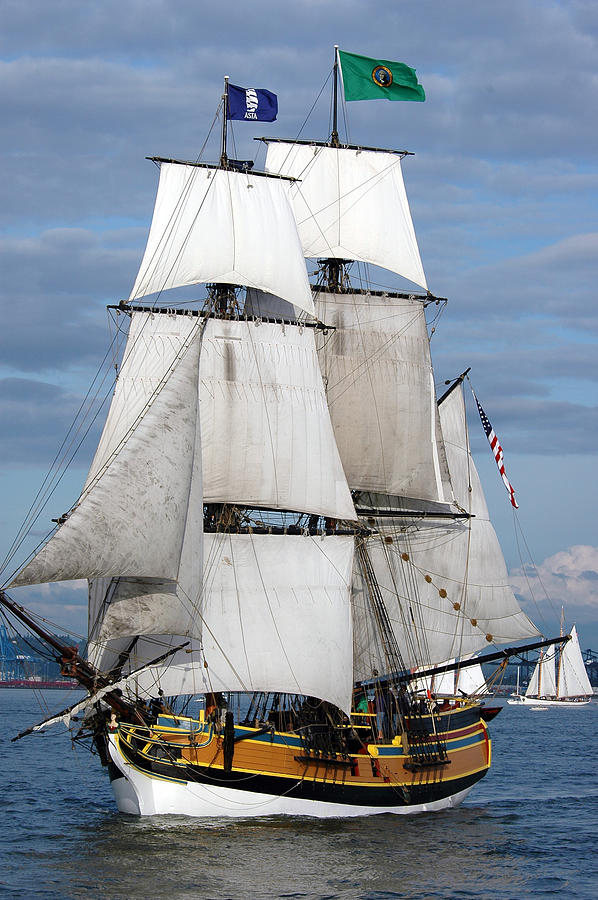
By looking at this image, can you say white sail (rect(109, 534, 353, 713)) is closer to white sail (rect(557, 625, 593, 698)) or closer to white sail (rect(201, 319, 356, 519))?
white sail (rect(201, 319, 356, 519))

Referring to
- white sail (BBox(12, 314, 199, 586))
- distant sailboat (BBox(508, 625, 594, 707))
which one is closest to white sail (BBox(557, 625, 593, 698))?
distant sailboat (BBox(508, 625, 594, 707))

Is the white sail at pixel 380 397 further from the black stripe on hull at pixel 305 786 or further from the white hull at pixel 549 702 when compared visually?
the white hull at pixel 549 702

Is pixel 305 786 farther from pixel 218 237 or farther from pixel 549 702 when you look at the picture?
pixel 549 702

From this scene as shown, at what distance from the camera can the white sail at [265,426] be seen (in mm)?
47406

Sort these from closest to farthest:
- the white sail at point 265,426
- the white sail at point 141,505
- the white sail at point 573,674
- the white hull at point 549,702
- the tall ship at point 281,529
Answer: the white sail at point 141,505 < the tall ship at point 281,529 < the white sail at point 265,426 < the white sail at point 573,674 < the white hull at point 549,702

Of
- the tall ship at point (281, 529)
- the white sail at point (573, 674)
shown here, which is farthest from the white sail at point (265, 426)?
the white sail at point (573, 674)

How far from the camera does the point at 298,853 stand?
38250 mm

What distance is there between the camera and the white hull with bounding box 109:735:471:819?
42.1 metres

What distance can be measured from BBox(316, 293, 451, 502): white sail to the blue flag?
965 centimetres

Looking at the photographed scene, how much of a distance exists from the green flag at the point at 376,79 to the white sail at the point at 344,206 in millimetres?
3555

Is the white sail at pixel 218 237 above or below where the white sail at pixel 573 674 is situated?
above

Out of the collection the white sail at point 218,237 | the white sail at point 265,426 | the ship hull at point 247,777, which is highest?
the white sail at point 218,237

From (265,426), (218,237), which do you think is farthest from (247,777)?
(218,237)

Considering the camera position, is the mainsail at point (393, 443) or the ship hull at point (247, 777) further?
the mainsail at point (393, 443)
